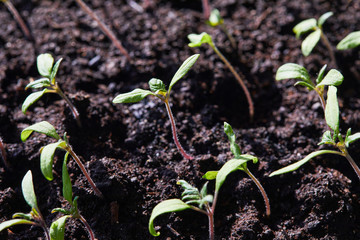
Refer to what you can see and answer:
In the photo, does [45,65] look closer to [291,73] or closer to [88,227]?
[88,227]

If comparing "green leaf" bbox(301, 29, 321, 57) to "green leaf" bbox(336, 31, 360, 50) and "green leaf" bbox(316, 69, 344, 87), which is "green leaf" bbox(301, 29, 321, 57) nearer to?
"green leaf" bbox(336, 31, 360, 50)

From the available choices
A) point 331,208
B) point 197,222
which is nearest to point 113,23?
point 197,222

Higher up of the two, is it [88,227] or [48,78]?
[48,78]

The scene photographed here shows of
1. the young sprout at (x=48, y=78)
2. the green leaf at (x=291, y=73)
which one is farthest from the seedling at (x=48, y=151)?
the green leaf at (x=291, y=73)

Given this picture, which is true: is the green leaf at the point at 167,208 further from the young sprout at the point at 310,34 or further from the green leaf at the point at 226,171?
the young sprout at the point at 310,34

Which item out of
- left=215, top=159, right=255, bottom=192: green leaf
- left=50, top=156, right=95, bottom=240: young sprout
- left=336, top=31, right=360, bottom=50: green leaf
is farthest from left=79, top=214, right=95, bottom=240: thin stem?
left=336, top=31, right=360, bottom=50: green leaf

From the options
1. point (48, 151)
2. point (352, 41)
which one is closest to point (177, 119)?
point (48, 151)

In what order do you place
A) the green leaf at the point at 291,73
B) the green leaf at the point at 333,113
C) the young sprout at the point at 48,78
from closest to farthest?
1. the green leaf at the point at 333,113
2. the green leaf at the point at 291,73
3. the young sprout at the point at 48,78
